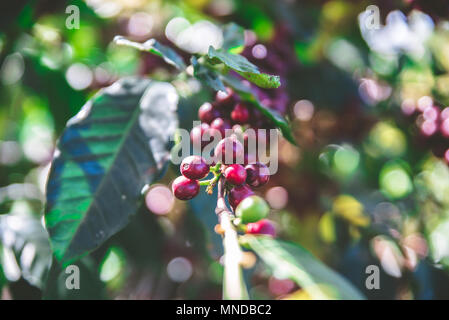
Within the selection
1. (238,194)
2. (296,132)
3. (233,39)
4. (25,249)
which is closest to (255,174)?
(238,194)

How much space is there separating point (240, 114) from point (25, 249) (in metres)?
0.82

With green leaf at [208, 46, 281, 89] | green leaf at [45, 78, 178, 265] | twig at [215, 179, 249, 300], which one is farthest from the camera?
green leaf at [45, 78, 178, 265]

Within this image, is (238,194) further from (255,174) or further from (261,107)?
(261,107)

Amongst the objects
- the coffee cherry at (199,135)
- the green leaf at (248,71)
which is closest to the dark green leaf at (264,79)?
the green leaf at (248,71)

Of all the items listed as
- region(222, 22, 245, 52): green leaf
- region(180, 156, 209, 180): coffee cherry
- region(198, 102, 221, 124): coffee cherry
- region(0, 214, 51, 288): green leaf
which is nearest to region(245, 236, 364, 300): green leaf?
region(180, 156, 209, 180): coffee cherry

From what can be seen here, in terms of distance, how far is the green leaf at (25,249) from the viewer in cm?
111

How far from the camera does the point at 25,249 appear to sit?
119 centimetres

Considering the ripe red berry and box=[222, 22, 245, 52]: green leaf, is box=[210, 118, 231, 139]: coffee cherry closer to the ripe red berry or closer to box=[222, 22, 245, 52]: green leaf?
the ripe red berry

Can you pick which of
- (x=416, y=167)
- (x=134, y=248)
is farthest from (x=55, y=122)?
(x=416, y=167)

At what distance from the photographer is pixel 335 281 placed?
25.1 inches

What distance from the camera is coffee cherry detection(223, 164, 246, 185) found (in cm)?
68

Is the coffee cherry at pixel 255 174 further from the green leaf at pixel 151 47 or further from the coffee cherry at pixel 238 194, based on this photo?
the green leaf at pixel 151 47

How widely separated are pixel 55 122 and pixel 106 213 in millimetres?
746

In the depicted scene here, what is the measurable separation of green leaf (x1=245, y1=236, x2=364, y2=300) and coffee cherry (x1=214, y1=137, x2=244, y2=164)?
155 millimetres
